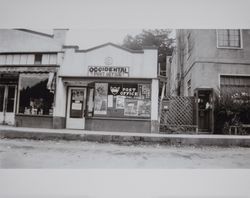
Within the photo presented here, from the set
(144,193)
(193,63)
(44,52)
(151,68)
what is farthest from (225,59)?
(44,52)

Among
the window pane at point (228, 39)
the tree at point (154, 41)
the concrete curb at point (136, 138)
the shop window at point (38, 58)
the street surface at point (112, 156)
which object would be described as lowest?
the street surface at point (112, 156)

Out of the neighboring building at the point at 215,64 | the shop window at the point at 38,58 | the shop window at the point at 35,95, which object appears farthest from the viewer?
the shop window at the point at 38,58

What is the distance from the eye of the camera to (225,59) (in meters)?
6.34

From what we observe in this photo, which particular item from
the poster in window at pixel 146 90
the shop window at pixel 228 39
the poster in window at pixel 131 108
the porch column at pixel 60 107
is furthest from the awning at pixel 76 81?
the shop window at pixel 228 39

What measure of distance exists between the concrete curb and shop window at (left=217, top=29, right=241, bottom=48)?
228cm

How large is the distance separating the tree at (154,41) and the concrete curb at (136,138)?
2242 millimetres

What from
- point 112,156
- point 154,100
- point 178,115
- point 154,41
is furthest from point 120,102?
point 112,156

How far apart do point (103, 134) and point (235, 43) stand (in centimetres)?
391

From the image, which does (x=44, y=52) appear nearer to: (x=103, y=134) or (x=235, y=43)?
(x=103, y=134)

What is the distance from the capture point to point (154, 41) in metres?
6.00

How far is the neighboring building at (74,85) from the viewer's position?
632cm

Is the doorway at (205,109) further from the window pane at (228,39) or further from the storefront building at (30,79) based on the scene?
the storefront building at (30,79)

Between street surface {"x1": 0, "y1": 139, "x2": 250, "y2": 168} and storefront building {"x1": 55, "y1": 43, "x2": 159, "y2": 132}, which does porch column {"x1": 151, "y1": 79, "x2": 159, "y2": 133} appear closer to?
storefront building {"x1": 55, "y1": 43, "x2": 159, "y2": 132}

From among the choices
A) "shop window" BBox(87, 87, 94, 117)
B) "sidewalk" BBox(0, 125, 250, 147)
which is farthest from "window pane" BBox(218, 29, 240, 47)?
"shop window" BBox(87, 87, 94, 117)
